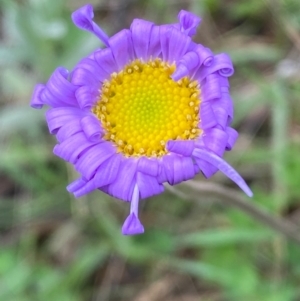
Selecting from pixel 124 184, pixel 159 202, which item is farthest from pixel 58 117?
pixel 159 202

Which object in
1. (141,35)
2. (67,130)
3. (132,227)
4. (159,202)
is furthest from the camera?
(159,202)

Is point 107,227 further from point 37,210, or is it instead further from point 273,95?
point 273,95

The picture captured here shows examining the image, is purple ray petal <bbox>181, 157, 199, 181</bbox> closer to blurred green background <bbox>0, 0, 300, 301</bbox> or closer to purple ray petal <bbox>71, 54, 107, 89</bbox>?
purple ray petal <bbox>71, 54, 107, 89</bbox>

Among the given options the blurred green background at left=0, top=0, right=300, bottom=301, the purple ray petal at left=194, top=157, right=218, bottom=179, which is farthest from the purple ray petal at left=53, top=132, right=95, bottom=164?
the blurred green background at left=0, top=0, right=300, bottom=301

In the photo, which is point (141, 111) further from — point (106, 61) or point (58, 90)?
point (58, 90)

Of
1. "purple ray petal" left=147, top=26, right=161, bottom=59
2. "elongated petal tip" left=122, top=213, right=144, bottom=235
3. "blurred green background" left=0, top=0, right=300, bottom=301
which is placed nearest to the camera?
"elongated petal tip" left=122, top=213, right=144, bottom=235

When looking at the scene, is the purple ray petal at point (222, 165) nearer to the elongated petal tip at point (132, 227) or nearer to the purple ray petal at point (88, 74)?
the elongated petal tip at point (132, 227)

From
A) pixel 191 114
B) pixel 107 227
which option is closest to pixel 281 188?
pixel 107 227
